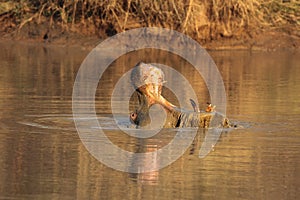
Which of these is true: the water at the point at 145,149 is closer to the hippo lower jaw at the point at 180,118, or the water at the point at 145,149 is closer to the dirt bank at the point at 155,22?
the hippo lower jaw at the point at 180,118

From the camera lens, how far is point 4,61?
65.1ft

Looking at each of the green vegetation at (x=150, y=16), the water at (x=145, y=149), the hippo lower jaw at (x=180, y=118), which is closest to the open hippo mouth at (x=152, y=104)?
the hippo lower jaw at (x=180, y=118)

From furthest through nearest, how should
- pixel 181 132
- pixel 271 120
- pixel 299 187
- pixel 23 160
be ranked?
1. pixel 271 120
2. pixel 181 132
3. pixel 23 160
4. pixel 299 187

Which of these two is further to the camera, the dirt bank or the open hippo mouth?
the dirt bank

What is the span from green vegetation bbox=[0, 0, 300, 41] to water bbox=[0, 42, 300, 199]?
Result: 6.26 m

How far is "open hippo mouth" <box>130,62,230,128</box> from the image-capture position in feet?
38.3

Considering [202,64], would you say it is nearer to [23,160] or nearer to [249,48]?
[249,48]

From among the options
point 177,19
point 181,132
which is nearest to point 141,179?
point 181,132

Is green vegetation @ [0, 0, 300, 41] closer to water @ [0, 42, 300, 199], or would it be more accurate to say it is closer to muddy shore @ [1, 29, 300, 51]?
muddy shore @ [1, 29, 300, 51]

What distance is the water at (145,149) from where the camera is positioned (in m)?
8.29

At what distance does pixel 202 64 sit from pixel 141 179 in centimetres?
1164

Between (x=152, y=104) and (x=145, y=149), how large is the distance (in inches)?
63.7

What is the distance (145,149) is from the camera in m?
10.2

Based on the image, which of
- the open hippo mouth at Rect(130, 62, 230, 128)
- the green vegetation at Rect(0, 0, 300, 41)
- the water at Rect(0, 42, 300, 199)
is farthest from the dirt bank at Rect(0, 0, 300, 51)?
the open hippo mouth at Rect(130, 62, 230, 128)
